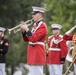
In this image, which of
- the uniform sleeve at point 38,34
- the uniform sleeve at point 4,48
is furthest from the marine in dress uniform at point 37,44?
the uniform sleeve at point 4,48

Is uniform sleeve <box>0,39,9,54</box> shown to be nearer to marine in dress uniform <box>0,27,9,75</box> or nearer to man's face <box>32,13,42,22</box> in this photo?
marine in dress uniform <box>0,27,9,75</box>

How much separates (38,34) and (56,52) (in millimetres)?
3916

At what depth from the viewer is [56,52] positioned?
17.1 m

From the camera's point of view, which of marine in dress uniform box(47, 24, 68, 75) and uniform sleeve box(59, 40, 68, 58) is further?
marine in dress uniform box(47, 24, 68, 75)

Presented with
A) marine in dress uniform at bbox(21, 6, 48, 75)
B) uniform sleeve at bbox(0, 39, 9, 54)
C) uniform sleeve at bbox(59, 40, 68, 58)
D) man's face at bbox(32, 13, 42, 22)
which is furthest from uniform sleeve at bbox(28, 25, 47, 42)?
uniform sleeve at bbox(0, 39, 9, 54)

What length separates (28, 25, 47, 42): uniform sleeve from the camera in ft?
43.1

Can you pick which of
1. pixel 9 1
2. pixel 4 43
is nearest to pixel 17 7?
pixel 9 1

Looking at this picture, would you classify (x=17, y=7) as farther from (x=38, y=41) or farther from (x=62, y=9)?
(x=38, y=41)

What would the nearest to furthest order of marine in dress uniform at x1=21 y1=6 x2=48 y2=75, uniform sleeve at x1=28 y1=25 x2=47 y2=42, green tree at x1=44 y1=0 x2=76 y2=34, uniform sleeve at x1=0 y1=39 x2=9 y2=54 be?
1. uniform sleeve at x1=28 y1=25 x2=47 y2=42
2. marine in dress uniform at x1=21 y1=6 x2=48 y2=75
3. uniform sleeve at x1=0 y1=39 x2=9 y2=54
4. green tree at x1=44 y1=0 x2=76 y2=34

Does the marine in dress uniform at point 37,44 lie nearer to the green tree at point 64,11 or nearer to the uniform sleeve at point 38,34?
the uniform sleeve at point 38,34

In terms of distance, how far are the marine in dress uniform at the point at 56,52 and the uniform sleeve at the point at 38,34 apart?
3.54m

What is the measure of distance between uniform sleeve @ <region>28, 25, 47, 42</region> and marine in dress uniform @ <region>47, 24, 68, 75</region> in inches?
139

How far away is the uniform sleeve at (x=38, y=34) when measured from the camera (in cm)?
1315

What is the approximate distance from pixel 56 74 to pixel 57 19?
260 inches
